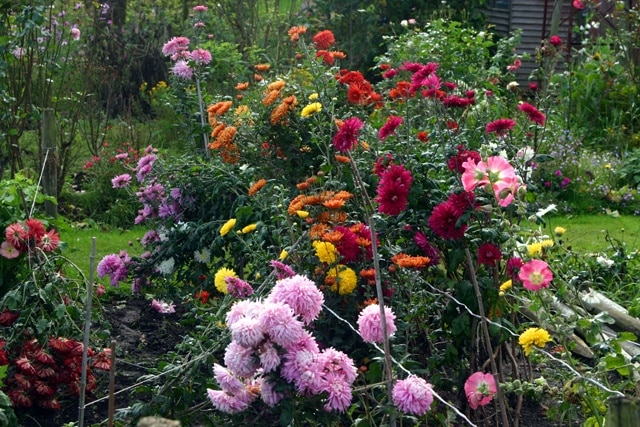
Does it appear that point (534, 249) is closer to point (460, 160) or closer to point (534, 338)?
point (534, 338)

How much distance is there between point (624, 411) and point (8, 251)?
2.90m

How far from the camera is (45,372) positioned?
369 centimetres

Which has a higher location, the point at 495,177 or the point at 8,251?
the point at 495,177

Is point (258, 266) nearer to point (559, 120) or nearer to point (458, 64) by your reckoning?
point (458, 64)

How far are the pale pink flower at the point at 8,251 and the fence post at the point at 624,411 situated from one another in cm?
284

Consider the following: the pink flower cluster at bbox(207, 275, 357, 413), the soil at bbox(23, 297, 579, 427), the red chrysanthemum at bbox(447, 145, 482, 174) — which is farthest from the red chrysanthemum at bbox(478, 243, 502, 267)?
the pink flower cluster at bbox(207, 275, 357, 413)

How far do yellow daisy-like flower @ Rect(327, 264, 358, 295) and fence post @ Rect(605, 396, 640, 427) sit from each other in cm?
167

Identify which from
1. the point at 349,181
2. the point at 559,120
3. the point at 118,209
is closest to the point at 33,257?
the point at 349,181

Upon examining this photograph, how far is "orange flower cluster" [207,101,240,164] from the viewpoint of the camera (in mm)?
4480

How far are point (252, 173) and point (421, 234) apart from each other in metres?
1.32

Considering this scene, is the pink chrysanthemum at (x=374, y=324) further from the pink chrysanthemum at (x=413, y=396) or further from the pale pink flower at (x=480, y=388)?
the pale pink flower at (x=480, y=388)

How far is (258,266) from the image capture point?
369 centimetres

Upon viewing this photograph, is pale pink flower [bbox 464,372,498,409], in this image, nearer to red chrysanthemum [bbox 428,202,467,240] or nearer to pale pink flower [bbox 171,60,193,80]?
red chrysanthemum [bbox 428,202,467,240]

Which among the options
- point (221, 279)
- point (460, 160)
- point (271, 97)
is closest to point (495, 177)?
point (460, 160)
